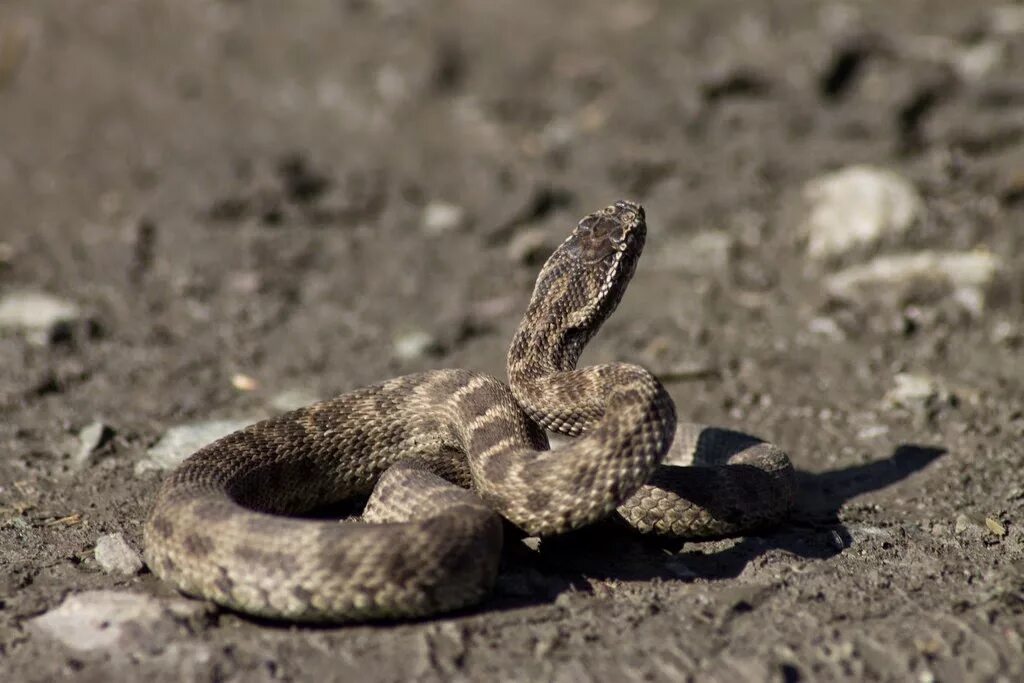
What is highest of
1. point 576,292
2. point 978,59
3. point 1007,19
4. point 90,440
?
point 1007,19

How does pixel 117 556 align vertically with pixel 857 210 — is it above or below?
below

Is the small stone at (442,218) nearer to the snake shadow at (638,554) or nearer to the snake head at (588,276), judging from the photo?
the snake head at (588,276)

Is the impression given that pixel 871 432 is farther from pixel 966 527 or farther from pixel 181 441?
pixel 181 441

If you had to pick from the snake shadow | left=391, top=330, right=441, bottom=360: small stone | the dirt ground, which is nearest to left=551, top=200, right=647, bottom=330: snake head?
the snake shadow

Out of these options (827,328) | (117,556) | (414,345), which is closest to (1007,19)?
(827,328)

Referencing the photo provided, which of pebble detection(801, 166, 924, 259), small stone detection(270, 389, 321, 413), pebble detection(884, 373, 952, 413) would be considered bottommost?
small stone detection(270, 389, 321, 413)

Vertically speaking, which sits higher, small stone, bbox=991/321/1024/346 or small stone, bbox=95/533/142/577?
small stone, bbox=991/321/1024/346

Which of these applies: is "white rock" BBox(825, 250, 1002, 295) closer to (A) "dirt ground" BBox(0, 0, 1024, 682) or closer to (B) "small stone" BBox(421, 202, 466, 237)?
(A) "dirt ground" BBox(0, 0, 1024, 682)
